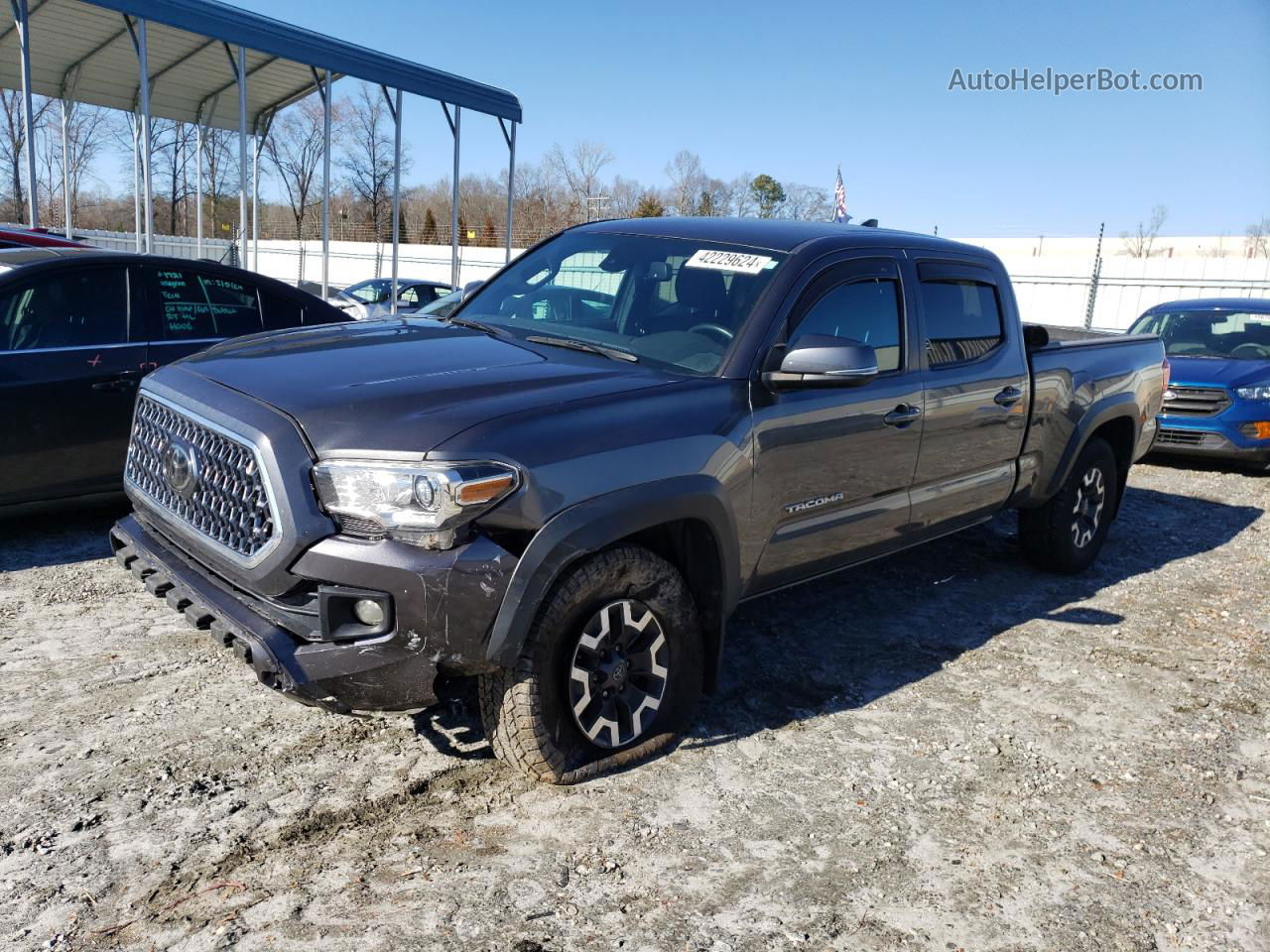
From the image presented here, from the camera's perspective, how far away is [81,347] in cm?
541

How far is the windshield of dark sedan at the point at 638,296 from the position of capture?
12.6ft

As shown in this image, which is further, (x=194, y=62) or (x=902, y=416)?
(x=194, y=62)

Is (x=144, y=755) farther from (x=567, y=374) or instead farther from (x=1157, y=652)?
(x=1157, y=652)

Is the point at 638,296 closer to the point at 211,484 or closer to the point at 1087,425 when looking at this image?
the point at 211,484

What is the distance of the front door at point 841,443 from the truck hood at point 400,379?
61cm

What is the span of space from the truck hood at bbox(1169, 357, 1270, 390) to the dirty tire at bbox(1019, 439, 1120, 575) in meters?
4.23

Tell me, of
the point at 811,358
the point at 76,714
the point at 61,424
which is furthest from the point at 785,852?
the point at 61,424

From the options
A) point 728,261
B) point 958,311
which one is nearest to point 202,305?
point 728,261

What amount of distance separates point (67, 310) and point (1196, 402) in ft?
32.6

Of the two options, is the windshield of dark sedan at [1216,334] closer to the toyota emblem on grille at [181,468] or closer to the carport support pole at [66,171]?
the toyota emblem on grille at [181,468]

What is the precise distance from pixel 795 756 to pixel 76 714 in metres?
2.67

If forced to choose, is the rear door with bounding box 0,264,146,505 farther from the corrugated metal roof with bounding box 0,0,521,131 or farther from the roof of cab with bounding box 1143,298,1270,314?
the roof of cab with bounding box 1143,298,1270,314

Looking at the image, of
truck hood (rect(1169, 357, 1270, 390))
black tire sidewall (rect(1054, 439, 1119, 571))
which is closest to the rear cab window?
black tire sidewall (rect(1054, 439, 1119, 571))

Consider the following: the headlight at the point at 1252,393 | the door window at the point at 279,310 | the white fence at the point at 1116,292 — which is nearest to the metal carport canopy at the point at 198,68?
the door window at the point at 279,310
